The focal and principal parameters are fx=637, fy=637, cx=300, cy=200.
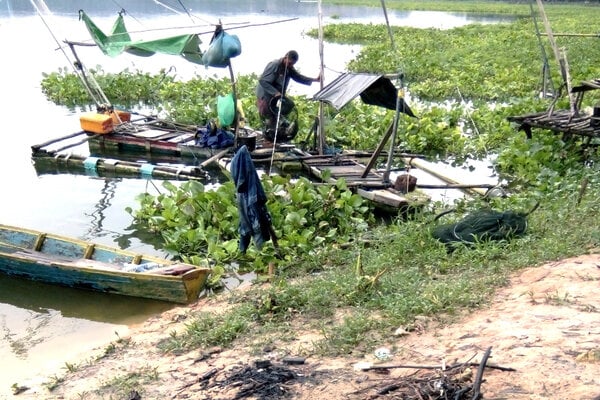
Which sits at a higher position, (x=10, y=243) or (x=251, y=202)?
(x=251, y=202)

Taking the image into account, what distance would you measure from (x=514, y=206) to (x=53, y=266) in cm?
573

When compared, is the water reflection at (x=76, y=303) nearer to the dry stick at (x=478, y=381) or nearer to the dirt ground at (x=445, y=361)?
the dirt ground at (x=445, y=361)

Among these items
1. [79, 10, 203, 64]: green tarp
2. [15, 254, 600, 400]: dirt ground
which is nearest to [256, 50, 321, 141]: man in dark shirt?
[79, 10, 203, 64]: green tarp

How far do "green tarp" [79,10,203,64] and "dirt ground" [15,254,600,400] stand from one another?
21.4 feet

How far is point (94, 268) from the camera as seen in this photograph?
712cm

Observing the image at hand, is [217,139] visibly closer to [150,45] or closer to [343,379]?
[150,45]

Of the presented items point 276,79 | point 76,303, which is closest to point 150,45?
point 276,79

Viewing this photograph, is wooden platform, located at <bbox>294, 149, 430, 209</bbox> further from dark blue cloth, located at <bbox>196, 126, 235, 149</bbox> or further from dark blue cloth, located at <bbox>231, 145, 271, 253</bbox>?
dark blue cloth, located at <bbox>231, 145, 271, 253</bbox>

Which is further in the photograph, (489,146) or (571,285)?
(489,146)

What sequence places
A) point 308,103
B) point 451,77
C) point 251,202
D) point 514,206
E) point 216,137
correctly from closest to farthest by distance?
1. point 251,202
2. point 514,206
3. point 216,137
4. point 308,103
5. point 451,77

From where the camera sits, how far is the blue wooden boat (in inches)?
273

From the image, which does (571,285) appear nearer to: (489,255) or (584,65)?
(489,255)

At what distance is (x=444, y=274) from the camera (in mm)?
6336

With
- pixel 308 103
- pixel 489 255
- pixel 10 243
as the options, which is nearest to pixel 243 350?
pixel 489 255
